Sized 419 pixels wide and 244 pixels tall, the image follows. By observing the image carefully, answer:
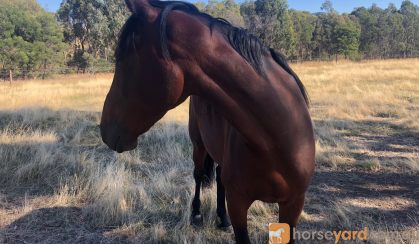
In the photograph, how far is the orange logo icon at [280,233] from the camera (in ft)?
6.79

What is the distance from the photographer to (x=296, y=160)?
5.71 feet

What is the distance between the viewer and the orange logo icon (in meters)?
2.07

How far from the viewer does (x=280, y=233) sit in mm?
2096

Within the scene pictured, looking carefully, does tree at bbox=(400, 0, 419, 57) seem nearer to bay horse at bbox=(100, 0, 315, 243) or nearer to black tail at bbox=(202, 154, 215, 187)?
black tail at bbox=(202, 154, 215, 187)

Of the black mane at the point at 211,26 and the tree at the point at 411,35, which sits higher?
the tree at the point at 411,35

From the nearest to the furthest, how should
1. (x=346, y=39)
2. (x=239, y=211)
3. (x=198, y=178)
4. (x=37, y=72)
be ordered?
(x=239, y=211) < (x=198, y=178) < (x=37, y=72) < (x=346, y=39)

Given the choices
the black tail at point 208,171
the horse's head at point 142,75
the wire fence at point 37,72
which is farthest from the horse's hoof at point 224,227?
the wire fence at point 37,72

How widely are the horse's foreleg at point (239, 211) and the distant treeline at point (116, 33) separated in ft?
33.4

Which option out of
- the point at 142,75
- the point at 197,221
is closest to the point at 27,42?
the point at 197,221

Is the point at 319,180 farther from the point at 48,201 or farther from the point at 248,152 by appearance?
the point at 48,201

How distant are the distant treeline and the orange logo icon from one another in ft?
33.3

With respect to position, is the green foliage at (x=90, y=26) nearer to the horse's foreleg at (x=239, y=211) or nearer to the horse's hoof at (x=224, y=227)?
the horse's hoof at (x=224, y=227)

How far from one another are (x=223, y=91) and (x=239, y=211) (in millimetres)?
837

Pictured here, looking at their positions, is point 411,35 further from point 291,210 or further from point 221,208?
point 291,210
